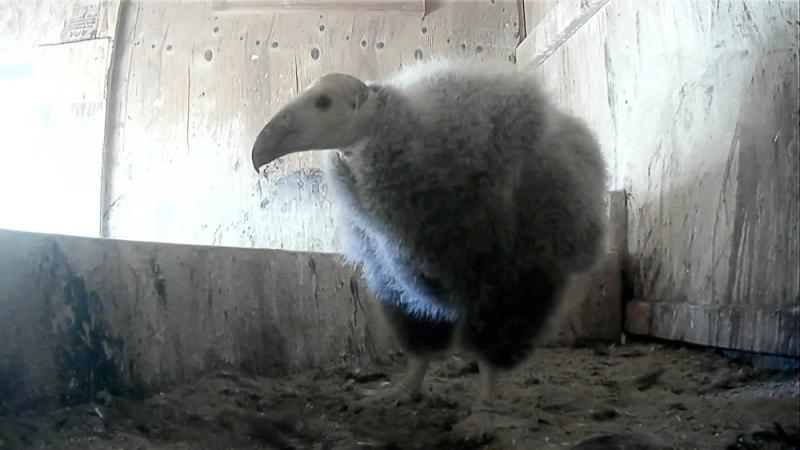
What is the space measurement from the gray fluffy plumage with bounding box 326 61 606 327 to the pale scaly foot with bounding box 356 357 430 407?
0.17m

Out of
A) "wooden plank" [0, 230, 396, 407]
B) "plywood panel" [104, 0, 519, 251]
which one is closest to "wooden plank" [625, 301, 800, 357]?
"wooden plank" [0, 230, 396, 407]

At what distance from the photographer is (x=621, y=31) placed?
2451mm

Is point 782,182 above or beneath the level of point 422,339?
above

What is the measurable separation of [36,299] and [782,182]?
1565 millimetres

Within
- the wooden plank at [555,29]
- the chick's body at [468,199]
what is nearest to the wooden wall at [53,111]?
the chick's body at [468,199]

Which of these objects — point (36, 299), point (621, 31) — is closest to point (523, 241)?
point (36, 299)

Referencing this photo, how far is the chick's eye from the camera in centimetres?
150

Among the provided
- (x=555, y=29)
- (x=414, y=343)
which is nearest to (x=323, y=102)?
(x=414, y=343)

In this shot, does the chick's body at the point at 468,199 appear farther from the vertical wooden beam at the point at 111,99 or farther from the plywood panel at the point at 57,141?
the vertical wooden beam at the point at 111,99

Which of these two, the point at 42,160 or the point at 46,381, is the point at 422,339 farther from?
the point at 42,160

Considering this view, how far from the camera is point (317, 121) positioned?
149 centimetres

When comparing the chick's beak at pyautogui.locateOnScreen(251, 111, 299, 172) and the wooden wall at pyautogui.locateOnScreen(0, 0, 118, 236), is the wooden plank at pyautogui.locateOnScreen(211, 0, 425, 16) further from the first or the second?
the chick's beak at pyautogui.locateOnScreen(251, 111, 299, 172)

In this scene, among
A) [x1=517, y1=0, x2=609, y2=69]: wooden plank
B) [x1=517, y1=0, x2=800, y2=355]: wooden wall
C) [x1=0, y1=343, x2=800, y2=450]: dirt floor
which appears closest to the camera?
[x1=0, y1=343, x2=800, y2=450]: dirt floor

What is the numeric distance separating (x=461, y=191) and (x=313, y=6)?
1.86m
